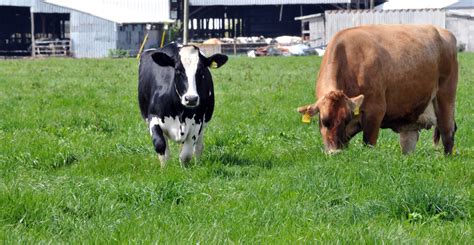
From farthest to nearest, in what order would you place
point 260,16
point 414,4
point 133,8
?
point 260,16
point 414,4
point 133,8

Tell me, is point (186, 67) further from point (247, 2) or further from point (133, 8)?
point (133, 8)

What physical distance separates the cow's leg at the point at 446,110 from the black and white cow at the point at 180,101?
2.94 meters

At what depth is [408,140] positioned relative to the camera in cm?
1064

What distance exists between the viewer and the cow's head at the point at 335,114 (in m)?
9.39

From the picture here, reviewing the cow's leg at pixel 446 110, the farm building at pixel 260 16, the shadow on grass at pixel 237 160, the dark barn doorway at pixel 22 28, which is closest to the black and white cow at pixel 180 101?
the shadow on grass at pixel 237 160

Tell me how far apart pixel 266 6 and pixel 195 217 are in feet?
186

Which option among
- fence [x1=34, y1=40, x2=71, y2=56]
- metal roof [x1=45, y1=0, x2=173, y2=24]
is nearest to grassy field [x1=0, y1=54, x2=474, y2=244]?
fence [x1=34, y1=40, x2=71, y2=56]

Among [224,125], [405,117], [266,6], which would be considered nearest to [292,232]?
[405,117]

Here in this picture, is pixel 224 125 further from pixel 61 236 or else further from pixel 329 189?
pixel 61 236

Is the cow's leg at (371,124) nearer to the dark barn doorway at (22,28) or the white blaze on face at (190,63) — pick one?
the white blaze on face at (190,63)

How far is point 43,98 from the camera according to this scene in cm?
1622

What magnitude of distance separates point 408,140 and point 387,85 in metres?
0.85

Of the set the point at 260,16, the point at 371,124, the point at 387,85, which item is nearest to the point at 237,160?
the point at 371,124

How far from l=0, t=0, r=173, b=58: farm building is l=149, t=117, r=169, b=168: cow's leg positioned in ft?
146
